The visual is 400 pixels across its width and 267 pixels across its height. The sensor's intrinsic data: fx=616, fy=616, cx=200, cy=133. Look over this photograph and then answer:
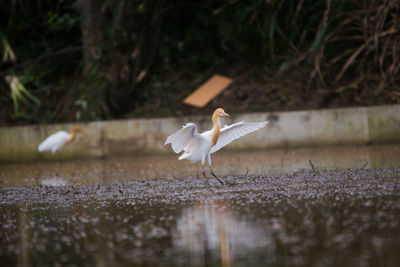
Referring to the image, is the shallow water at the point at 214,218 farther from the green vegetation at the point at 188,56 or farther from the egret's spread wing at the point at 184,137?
the green vegetation at the point at 188,56

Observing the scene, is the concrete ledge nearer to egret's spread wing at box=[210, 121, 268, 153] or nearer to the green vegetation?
the green vegetation

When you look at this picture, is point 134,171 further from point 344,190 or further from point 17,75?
point 17,75

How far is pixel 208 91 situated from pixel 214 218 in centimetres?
933

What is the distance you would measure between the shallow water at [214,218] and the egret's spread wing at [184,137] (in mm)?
448

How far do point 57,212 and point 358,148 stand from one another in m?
6.54

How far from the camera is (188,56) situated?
15.6 m

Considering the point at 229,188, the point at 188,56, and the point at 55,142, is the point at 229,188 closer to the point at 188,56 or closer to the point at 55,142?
the point at 55,142

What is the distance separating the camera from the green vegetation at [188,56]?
13.1m

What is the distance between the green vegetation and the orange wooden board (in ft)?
0.58

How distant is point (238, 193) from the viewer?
20.0ft

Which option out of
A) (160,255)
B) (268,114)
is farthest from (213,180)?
(268,114)

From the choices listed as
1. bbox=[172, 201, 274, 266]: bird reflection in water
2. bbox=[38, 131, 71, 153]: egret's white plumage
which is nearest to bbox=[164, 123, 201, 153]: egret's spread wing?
bbox=[172, 201, 274, 266]: bird reflection in water

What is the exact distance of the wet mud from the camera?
3.46 metres

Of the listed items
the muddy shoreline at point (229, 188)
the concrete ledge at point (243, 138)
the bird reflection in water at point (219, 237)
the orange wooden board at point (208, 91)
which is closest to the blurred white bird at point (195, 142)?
the muddy shoreline at point (229, 188)
